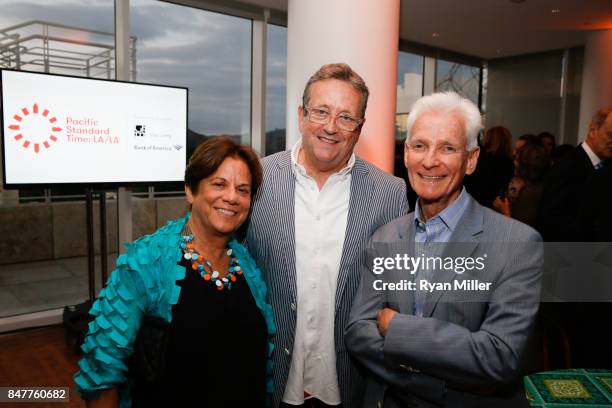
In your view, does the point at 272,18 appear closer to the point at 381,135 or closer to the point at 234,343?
the point at 381,135

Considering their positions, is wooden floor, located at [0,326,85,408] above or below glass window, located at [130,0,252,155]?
below

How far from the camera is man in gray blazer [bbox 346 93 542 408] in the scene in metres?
1.21

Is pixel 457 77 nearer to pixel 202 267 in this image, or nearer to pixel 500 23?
pixel 500 23

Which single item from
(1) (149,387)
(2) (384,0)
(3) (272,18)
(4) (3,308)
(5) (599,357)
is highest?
(3) (272,18)

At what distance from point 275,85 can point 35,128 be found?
300 centimetres

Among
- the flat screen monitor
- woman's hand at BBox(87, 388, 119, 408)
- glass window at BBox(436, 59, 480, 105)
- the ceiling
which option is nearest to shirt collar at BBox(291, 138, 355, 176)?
woman's hand at BBox(87, 388, 119, 408)

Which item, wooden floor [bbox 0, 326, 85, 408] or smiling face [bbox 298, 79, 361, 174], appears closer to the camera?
smiling face [bbox 298, 79, 361, 174]

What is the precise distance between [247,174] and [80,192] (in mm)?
4120

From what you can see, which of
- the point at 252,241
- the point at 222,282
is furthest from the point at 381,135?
the point at 222,282

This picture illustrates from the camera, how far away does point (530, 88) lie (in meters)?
8.89

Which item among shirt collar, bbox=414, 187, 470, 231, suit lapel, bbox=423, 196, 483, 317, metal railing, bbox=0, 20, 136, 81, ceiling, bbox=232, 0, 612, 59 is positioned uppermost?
ceiling, bbox=232, 0, 612, 59

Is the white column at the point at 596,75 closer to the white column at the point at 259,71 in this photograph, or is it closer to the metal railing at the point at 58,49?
the white column at the point at 259,71

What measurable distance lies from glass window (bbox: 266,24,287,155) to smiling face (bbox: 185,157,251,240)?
174 inches

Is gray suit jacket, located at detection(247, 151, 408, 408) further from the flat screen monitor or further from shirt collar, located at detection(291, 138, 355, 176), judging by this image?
the flat screen monitor
